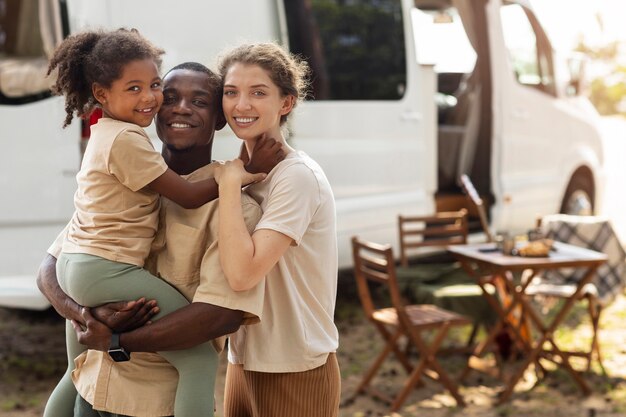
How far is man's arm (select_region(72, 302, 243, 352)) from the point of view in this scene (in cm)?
200

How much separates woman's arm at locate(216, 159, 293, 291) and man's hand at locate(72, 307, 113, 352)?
295mm

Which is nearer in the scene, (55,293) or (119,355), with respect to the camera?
(119,355)

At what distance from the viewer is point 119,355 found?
2.02 meters

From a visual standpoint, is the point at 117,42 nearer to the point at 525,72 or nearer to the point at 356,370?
the point at 356,370

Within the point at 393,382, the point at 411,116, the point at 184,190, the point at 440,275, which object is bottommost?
the point at 393,382

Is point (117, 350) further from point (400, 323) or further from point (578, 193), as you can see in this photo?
point (578, 193)

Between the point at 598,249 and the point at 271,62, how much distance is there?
3.91 metres

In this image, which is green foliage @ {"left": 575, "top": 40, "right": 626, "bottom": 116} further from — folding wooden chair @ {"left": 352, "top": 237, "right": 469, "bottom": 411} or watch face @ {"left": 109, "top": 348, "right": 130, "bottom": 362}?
watch face @ {"left": 109, "top": 348, "right": 130, "bottom": 362}

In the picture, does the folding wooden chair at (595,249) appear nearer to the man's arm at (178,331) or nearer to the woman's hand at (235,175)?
the woman's hand at (235,175)

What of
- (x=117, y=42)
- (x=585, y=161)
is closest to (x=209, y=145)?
(x=117, y=42)

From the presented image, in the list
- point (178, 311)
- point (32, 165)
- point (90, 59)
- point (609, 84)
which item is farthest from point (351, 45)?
point (609, 84)

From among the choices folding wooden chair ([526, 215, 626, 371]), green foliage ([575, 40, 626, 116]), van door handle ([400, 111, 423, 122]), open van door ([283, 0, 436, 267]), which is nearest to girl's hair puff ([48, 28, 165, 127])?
open van door ([283, 0, 436, 267])

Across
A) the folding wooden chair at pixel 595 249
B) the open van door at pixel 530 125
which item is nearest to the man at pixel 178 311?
the folding wooden chair at pixel 595 249

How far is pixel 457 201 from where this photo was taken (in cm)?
715
